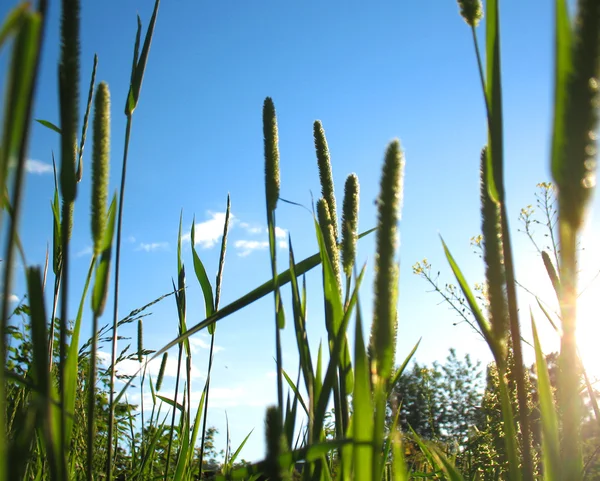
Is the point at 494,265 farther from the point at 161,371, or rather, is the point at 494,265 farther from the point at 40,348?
the point at 161,371

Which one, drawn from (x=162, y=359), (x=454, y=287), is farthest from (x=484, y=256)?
(x=454, y=287)

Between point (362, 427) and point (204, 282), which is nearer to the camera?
point (362, 427)

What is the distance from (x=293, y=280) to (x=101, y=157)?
44 cm

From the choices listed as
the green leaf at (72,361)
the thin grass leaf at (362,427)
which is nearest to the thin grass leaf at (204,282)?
the green leaf at (72,361)

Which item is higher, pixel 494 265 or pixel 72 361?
pixel 494 265

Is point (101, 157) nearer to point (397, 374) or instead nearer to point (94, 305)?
point (94, 305)

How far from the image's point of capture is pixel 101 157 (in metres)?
0.90

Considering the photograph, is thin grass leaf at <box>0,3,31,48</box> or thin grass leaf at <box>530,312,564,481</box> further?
thin grass leaf at <box>530,312,564,481</box>

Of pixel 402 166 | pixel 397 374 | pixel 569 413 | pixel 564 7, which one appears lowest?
pixel 569 413

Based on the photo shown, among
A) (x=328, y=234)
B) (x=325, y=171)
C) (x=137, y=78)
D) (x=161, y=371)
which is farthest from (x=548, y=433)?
(x=161, y=371)

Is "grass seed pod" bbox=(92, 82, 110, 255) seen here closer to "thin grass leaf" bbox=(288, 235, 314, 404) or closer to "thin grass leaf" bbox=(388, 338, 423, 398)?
"thin grass leaf" bbox=(288, 235, 314, 404)

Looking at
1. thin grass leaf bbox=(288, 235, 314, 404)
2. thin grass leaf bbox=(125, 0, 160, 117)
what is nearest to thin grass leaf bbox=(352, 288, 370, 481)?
thin grass leaf bbox=(288, 235, 314, 404)

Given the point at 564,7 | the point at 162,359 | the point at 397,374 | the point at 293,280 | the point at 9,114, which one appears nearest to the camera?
the point at 9,114

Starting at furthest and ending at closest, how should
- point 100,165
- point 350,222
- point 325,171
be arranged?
point 325,171 → point 350,222 → point 100,165
